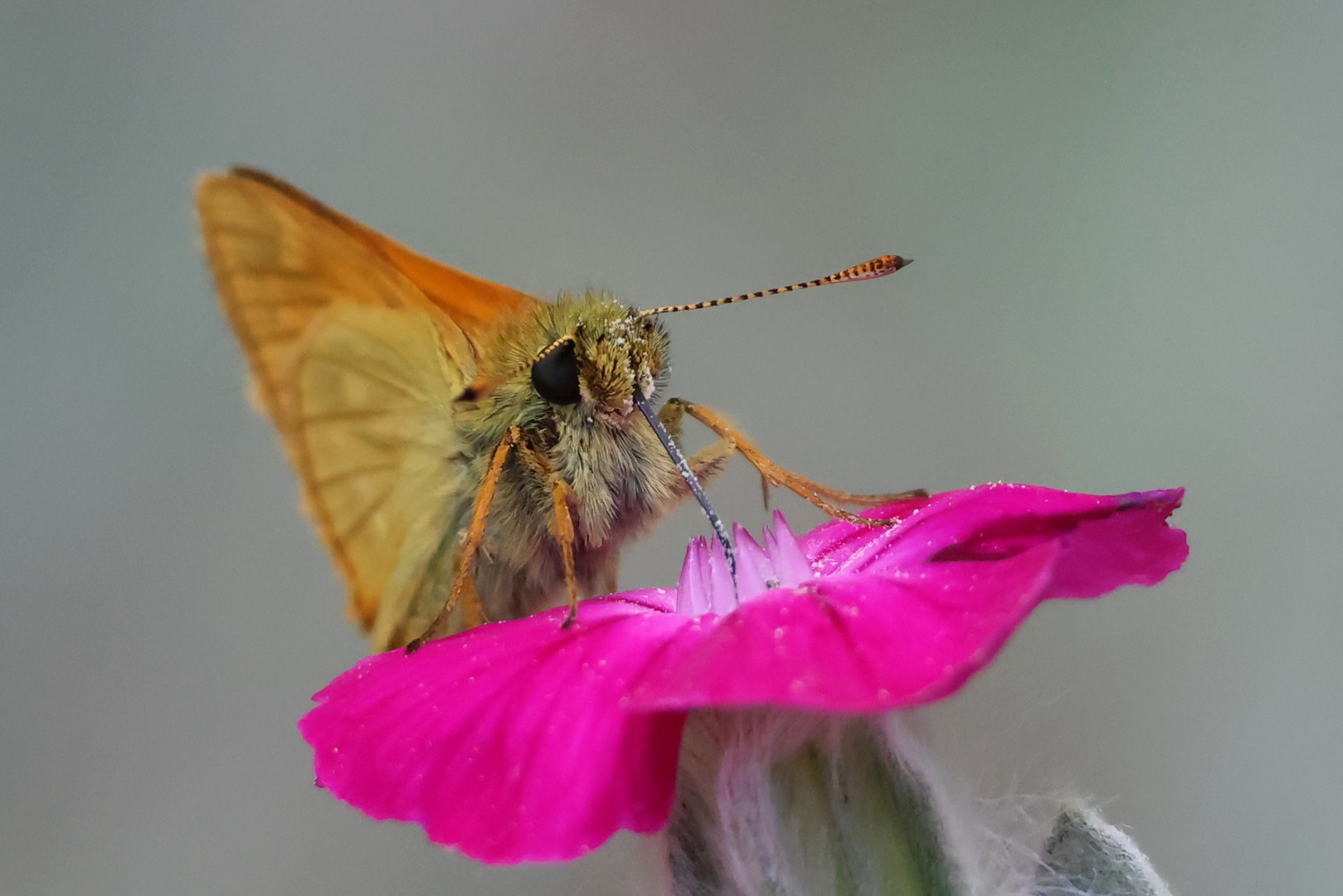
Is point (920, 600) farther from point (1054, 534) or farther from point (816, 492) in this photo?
point (816, 492)

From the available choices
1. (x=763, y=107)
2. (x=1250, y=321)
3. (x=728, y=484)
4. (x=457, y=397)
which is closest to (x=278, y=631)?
(x=728, y=484)

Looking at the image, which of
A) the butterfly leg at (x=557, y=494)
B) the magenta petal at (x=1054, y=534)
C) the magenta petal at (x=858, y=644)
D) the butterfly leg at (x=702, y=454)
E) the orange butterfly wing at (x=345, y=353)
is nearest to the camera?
the magenta petal at (x=858, y=644)

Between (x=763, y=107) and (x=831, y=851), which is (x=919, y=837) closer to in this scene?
(x=831, y=851)

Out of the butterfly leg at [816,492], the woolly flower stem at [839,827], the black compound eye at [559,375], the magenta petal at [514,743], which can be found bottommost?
the woolly flower stem at [839,827]

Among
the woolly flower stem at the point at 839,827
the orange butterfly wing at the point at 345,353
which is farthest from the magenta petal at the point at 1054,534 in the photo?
the orange butterfly wing at the point at 345,353

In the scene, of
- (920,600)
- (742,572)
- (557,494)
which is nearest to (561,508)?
(557,494)

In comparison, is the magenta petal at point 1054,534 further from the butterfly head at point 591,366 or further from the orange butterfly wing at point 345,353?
the orange butterfly wing at point 345,353

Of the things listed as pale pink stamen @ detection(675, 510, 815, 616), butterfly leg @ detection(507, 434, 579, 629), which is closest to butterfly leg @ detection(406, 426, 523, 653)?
butterfly leg @ detection(507, 434, 579, 629)

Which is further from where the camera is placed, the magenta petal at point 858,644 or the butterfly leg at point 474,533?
the butterfly leg at point 474,533
